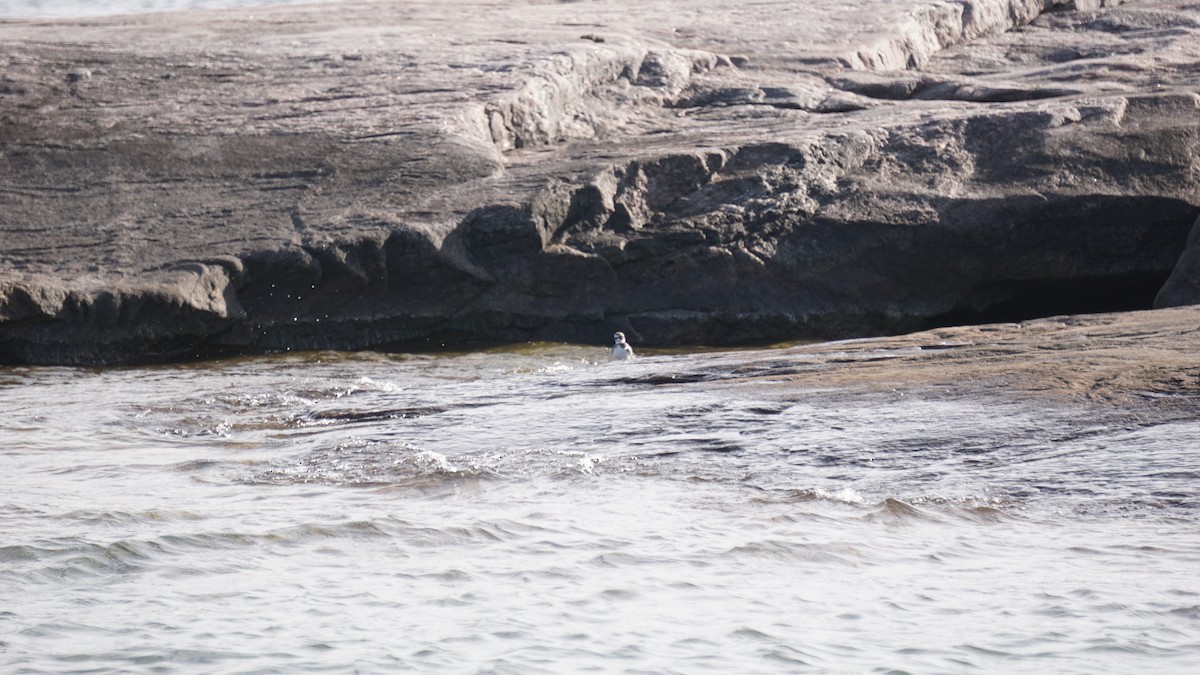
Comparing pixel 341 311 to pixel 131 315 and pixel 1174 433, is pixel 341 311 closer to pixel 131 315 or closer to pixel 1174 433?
pixel 131 315

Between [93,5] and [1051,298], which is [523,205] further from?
[93,5]

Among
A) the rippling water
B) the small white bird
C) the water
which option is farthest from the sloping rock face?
the water

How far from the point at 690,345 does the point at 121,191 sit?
473 centimetres

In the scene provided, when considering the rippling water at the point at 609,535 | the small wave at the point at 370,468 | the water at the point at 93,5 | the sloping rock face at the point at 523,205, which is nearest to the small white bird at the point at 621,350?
the sloping rock face at the point at 523,205

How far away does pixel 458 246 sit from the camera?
11539 millimetres

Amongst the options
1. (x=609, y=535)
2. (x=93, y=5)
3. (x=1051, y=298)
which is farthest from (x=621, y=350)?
(x=93, y=5)

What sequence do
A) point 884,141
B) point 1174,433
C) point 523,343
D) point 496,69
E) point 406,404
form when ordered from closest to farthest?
point 1174,433, point 406,404, point 523,343, point 884,141, point 496,69

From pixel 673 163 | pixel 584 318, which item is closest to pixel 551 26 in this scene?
pixel 673 163

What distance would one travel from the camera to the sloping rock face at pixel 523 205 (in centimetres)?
1128

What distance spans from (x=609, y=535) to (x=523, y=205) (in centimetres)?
596

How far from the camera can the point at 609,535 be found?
5.98 meters

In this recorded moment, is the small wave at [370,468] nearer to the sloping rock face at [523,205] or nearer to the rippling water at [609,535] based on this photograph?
the rippling water at [609,535]

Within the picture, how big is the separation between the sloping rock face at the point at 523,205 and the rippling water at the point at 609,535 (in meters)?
2.72

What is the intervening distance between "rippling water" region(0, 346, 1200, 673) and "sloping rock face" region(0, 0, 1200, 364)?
8.93 ft
